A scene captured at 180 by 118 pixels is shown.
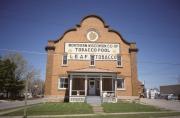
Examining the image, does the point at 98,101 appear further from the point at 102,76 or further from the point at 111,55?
the point at 111,55

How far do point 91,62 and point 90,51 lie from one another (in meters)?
1.85

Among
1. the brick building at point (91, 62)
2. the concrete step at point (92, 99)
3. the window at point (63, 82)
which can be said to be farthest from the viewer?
the window at point (63, 82)

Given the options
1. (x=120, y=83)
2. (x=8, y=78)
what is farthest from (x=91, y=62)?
(x=8, y=78)

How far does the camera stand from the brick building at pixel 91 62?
3156cm

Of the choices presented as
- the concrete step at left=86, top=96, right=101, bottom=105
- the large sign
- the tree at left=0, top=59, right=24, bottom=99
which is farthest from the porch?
the tree at left=0, top=59, right=24, bottom=99

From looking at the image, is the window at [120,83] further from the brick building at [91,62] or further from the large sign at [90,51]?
the large sign at [90,51]

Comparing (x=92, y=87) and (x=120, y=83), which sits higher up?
(x=120, y=83)

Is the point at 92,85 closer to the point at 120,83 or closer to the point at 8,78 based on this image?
the point at 120,83

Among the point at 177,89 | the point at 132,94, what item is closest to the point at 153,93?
the point at 177,89

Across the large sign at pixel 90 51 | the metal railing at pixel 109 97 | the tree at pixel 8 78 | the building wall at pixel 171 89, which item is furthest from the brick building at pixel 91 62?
the building wall at pixel 171 89

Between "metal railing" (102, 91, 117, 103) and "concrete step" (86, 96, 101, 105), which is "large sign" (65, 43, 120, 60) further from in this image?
"concrete step" (86, 96, 101, 105)

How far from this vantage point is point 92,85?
32.1m

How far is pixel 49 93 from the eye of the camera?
31438mm

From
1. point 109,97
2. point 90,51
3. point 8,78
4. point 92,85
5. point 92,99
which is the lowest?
point 92,99
